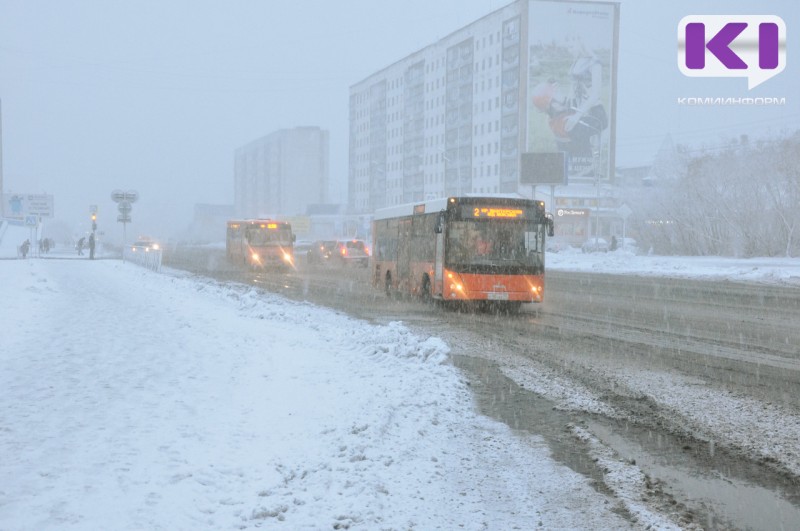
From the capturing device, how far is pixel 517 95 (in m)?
98.8

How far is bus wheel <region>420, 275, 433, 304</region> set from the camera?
1934 cm

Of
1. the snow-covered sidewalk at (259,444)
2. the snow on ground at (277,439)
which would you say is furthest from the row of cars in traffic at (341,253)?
the snow-covered sidewalk at (259,444)

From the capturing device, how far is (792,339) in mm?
13211

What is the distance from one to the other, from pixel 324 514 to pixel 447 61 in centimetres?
11633

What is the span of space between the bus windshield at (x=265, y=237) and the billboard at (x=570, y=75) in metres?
60.4

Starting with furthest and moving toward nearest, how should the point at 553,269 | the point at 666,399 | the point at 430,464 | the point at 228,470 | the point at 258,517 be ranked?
1. the point at 553,269
2. the point at 666,399
3. the point at 430,464
4. the point at 228,470
5. the point at 258,517

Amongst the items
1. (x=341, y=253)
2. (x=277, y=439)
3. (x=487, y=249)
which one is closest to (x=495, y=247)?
(x=487, y=249)

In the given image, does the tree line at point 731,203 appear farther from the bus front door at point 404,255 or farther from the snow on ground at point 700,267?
the bus front door at point 404,255

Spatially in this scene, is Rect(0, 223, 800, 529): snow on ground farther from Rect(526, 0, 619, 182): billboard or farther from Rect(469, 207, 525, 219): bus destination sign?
Rect(526, 0, 619, 182): billboard

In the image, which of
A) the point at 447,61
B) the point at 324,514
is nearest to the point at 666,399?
the point at 324,514

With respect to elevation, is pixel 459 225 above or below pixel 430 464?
above

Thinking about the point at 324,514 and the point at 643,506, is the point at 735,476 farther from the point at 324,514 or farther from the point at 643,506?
the point at 324,514

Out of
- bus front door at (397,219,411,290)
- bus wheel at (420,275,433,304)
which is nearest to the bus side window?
bus wheel at (420,275,433,304)

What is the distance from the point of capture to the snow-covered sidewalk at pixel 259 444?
15.1 feet
